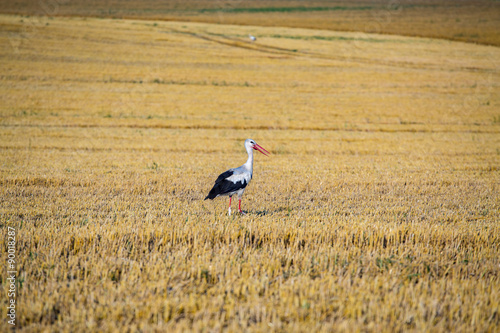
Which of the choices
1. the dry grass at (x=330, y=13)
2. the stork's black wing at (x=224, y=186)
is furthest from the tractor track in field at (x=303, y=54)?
the stork's black wing at (x=224, y=186)

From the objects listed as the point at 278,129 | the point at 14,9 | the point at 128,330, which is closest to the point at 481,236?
the point at 128,330

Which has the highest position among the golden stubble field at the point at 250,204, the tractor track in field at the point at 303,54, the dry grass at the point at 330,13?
the dry grass at the point at 330,13

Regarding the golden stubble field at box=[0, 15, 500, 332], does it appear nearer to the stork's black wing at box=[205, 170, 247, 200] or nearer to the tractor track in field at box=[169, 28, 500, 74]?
the stork's black wing at box=[205, 170, 247, 200]

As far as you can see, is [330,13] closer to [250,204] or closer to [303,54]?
[303,54]

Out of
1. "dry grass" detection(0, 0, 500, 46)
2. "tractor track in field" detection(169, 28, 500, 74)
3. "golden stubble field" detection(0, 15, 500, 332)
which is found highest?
"dry grass" detection(0, 0, 500, 46)

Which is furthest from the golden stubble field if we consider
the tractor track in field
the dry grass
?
the dry grass

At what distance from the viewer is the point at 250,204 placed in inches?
365

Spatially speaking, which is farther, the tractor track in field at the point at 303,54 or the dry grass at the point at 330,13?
the dry grass at the point at 330,13

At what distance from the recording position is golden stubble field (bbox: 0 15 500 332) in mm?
3896

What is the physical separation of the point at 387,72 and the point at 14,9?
61.0 meters

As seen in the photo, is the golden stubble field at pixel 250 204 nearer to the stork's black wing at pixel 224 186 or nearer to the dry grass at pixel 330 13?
the stork's black wing at pixel 224 186

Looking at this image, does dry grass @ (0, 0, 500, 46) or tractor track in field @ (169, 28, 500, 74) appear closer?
tractor track in field @ (169, 28, 500, 74)

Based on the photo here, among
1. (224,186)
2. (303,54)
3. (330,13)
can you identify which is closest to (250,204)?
(224,186)

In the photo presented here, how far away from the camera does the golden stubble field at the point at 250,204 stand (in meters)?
3.90
